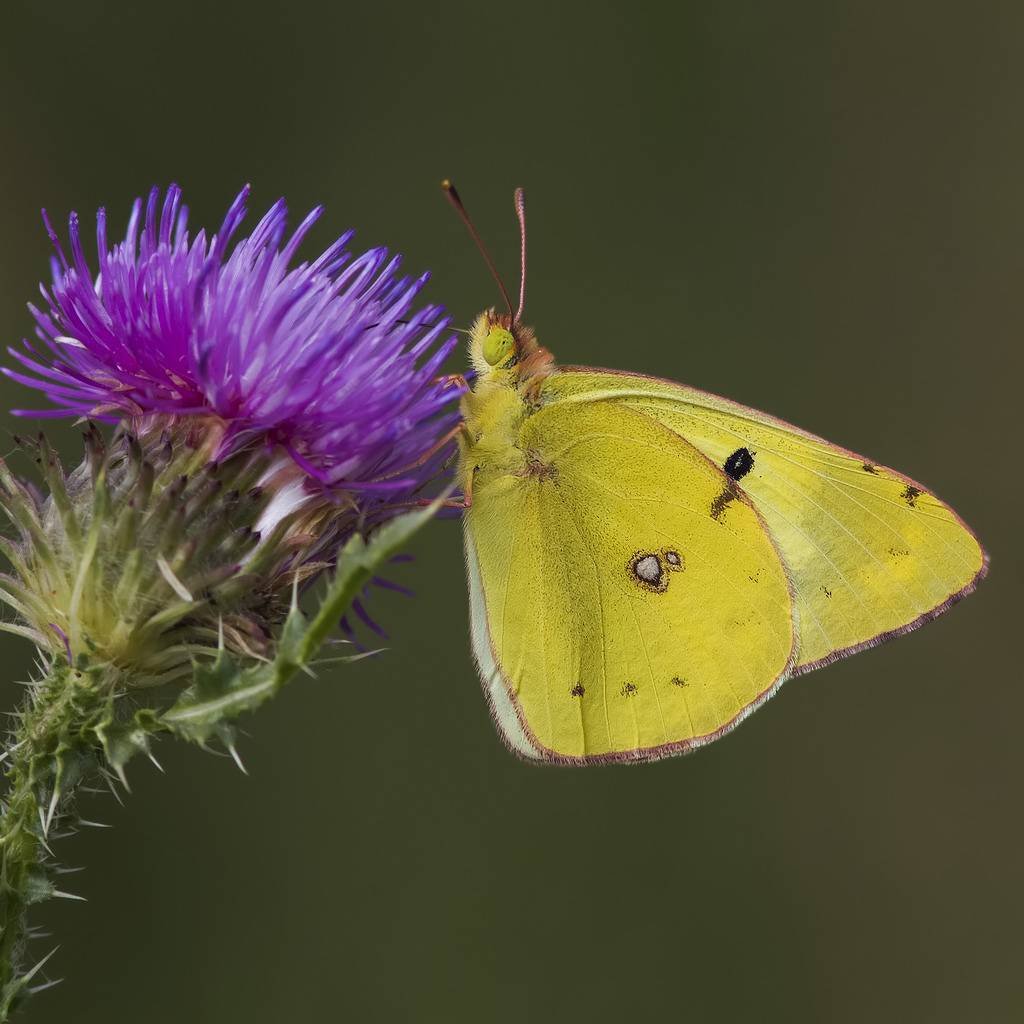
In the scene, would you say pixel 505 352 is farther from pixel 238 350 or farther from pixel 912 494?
pixel 912 494

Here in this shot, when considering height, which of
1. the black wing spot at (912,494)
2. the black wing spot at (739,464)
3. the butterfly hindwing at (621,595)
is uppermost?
the black wing spot at (739,464)

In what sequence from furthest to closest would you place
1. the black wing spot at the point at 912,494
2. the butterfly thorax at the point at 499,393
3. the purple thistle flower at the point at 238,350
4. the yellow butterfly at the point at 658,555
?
1. the black wing spot at the point at 912,494
2. the yellow butterfly at the point at 658,555
3. the butterfly thorax at the point at 499,393
4. the purple thistle flower at the point at 238,350

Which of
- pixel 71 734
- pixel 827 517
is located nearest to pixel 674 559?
pixel 827 517

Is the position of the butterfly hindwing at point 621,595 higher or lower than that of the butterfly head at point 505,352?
lower

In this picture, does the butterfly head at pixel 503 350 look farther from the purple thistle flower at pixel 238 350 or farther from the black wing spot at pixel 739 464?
the black wing spot at pixel 739 464

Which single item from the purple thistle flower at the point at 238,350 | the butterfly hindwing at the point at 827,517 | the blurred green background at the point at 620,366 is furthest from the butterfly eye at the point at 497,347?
the blurred green background at the point at 620,366

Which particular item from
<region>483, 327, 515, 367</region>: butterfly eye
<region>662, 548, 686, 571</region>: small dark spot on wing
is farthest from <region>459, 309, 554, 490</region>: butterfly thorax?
<region>662, 548, 686, 571</region>: small dark spot on wing

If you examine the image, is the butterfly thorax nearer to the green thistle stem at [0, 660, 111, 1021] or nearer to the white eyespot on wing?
the white eyespot on wing
